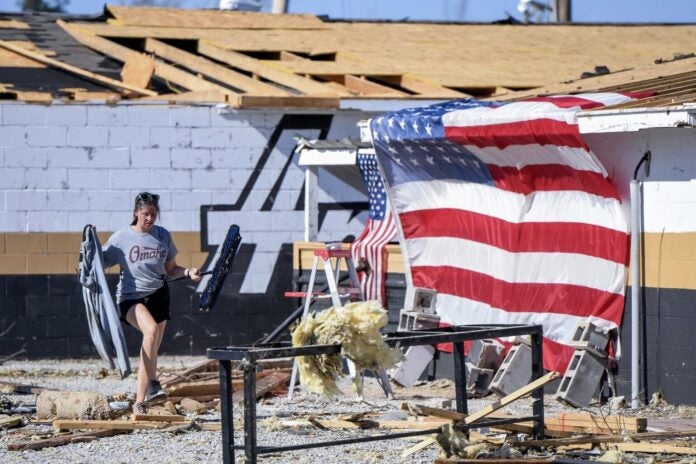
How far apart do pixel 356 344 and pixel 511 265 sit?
475 centimetres

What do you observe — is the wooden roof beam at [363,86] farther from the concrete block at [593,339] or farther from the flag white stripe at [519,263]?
the concrete block at [593,339]

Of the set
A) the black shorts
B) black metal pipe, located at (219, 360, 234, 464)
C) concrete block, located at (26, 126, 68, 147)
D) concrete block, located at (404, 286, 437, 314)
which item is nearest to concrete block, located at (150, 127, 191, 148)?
concrete block, located at (26, 126, 68, 147)

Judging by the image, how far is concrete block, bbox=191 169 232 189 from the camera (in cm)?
1496

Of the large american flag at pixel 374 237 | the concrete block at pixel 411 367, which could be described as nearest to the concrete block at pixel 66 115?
the large american flag at pixel 374 237

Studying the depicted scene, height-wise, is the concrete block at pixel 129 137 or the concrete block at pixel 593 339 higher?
the concrete block at pixel 129 137

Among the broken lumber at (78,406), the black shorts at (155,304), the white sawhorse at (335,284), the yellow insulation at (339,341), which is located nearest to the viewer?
the yellow insulation at (339,341)

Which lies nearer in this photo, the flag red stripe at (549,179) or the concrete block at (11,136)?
the flag red stripe at (549,179)

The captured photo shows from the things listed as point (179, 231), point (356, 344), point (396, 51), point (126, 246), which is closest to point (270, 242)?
point (179, 231)

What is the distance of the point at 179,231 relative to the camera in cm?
1501

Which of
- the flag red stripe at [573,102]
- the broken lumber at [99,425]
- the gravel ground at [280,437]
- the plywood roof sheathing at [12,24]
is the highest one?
A: the plywood roof sheathing at [12,24]

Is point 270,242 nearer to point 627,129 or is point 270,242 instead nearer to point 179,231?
point 179,231

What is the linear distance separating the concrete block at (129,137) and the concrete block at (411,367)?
4.56 m

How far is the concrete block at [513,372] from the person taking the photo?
10.7 metres

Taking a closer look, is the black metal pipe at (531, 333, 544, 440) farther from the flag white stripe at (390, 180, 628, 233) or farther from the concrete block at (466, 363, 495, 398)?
the concrete block at (466, 363, 495, 398)
